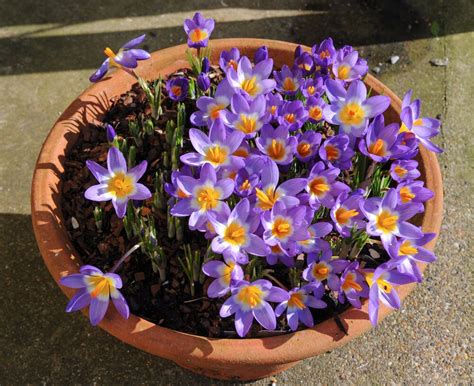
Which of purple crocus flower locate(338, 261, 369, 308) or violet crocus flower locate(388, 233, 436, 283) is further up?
violet crocus flower locate(388, 233, 436, 283)

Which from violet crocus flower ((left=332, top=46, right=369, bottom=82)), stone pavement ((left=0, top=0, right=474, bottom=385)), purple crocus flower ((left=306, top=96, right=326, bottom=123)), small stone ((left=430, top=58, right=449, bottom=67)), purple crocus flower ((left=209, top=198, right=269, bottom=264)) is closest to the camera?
purple crocus flower ((left=209, top=198, right=269, bottom=264))

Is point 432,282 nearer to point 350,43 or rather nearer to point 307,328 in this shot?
point 307,328

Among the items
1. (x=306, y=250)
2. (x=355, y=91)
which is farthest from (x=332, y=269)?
(x=355, y=91)

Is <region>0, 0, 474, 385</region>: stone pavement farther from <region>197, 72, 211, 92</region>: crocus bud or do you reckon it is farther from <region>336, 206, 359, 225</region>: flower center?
<region>197, 72, 211, 92</region>: crocus bud

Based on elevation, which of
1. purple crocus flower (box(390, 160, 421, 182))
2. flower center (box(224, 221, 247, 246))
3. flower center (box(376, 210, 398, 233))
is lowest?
flower center (box(376, 210, 398, 233))

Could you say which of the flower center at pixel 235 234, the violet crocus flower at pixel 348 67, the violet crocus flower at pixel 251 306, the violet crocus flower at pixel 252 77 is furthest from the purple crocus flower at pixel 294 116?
the violet crocus flower at pixel 251 306

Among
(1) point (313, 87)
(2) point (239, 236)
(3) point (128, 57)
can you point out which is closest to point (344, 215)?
(2) point (239, 236)

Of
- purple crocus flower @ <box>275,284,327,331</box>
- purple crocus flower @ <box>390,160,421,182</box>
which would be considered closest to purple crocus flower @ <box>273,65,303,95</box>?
purple crocus flower @ <box>390,160,421,182</box>
